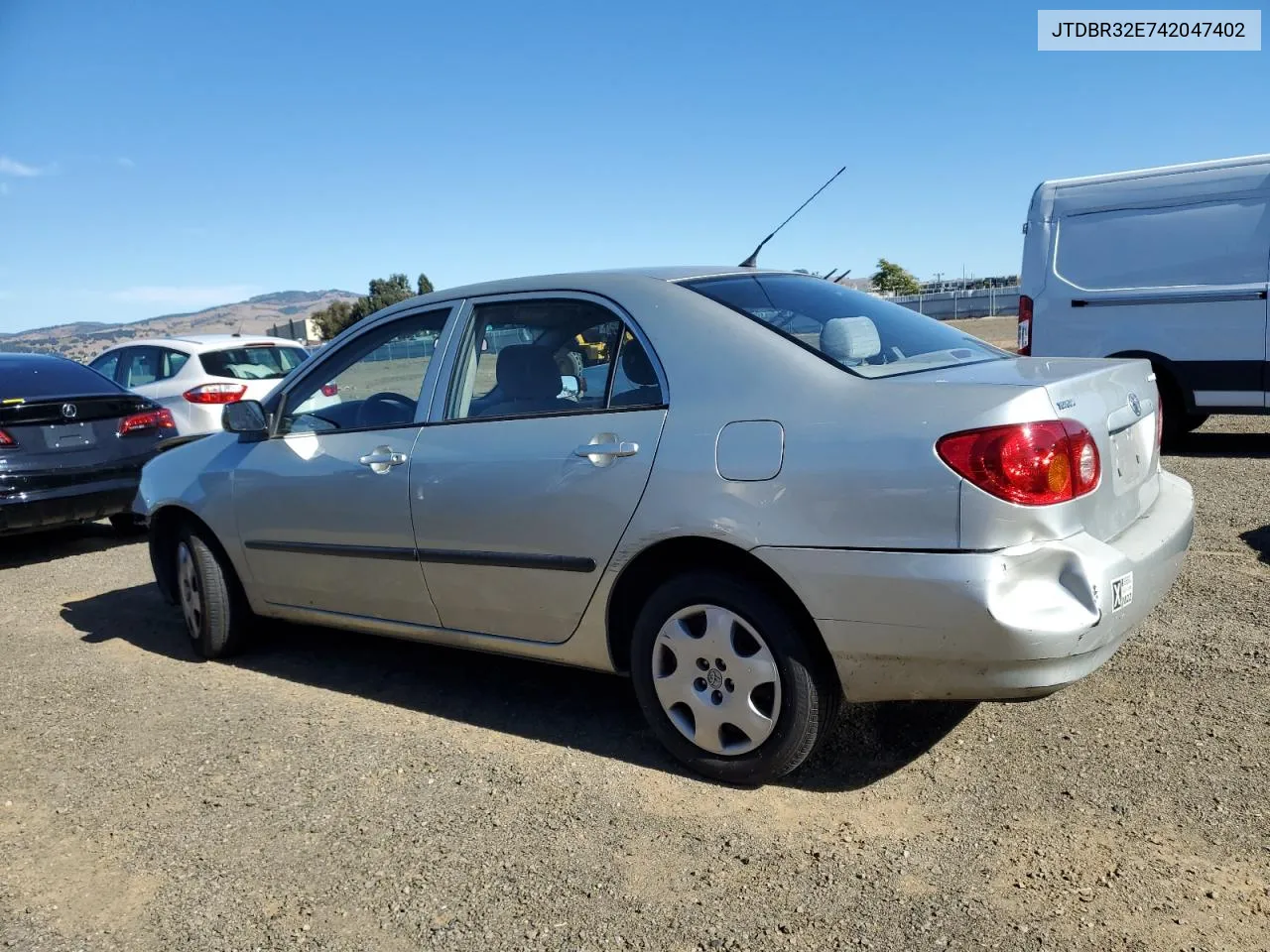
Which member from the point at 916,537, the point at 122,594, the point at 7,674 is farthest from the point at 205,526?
the point at 916,537

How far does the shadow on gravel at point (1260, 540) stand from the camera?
533 cm

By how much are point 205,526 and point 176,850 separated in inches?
84.2

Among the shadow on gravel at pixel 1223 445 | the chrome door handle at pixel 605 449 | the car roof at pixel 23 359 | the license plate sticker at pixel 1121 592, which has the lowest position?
the shadow on gravel at pixel 1223 445

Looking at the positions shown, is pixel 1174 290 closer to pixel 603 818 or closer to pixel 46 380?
pixel 603 818

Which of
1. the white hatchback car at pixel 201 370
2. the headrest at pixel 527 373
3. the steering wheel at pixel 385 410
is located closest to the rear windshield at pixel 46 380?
the white hatchback car at pixel 201 370

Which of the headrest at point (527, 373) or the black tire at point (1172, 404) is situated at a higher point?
the headrest at point (527, 373)

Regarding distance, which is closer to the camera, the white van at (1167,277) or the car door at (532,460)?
the car door at (532,460)

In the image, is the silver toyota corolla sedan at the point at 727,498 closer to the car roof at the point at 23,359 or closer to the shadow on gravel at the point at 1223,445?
the car roof at the point at 23,359

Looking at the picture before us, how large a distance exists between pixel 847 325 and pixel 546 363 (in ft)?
3.54

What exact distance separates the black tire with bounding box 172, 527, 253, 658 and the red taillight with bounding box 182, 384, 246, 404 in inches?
225

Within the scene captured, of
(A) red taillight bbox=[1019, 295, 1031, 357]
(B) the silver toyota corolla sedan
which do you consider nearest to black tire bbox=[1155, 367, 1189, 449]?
(A) red taillight bbox=[1019, 295, 1031, 357]

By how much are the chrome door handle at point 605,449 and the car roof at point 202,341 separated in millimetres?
8490

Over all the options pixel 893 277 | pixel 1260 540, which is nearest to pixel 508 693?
pixel 1260 540

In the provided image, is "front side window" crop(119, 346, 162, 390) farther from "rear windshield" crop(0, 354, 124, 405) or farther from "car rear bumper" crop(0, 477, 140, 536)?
"car rear bumper" crop(0, 477, 140, 536)
